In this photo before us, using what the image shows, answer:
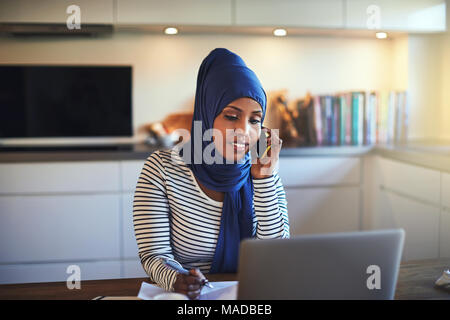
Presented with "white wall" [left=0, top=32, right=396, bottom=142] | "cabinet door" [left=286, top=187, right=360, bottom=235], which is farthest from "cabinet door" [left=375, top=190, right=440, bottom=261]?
"white wall" [left=0, top=32, right=396, bottom=142]

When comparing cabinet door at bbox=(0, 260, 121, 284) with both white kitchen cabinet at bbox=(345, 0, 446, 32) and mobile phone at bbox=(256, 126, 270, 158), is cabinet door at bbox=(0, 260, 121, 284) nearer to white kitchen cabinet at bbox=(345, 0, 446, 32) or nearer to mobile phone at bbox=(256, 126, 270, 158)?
mobile phone at bbox=(256, 126, 270, 158)

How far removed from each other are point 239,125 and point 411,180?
1636 mm

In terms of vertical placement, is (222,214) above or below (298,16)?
below

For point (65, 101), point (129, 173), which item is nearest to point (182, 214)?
point (129, 173)

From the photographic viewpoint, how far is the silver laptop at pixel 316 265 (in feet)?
2.39

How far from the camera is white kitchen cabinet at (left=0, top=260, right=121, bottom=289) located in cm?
257

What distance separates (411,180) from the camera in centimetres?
253

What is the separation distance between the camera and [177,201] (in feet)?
4.24

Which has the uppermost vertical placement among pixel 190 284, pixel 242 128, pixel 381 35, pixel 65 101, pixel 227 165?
pixel 381 35

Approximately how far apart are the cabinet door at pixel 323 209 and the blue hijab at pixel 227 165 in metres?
1.50

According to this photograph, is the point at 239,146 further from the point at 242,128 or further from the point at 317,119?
the point at 317,119

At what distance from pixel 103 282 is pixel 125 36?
2285mm

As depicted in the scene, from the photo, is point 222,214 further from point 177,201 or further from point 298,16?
point 298,16
